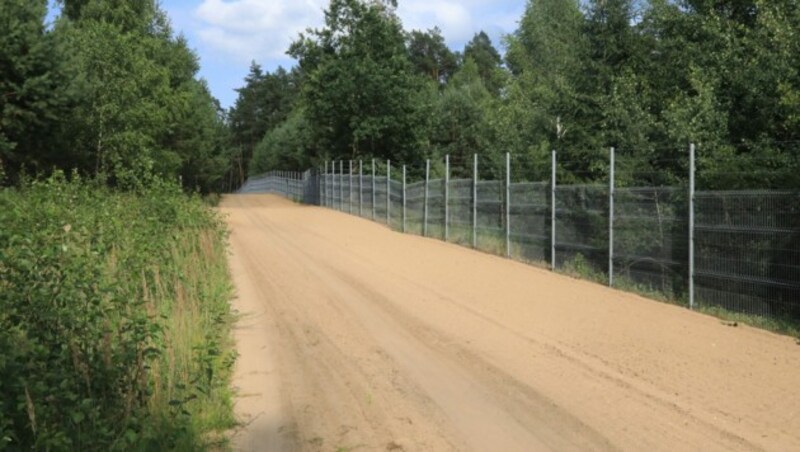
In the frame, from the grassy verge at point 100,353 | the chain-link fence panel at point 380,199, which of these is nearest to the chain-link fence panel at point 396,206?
the chain-link fence panel at point 380,199

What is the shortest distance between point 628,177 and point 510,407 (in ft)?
41.5

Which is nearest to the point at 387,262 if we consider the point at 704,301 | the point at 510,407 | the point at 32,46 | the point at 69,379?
the point at 704,301

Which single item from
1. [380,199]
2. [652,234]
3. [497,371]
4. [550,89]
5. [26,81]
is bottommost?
[497,371]

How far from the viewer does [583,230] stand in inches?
577

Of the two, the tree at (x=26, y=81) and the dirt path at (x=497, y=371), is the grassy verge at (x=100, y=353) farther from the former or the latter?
the tree at (x=26, y=81)

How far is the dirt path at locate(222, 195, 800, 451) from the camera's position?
18.8 feet

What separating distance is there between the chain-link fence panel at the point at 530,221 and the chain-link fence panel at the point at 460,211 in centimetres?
280

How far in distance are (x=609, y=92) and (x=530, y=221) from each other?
980 centimetres

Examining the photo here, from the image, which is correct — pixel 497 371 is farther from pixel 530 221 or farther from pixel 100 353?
pixel 530 221

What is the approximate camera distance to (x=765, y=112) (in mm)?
18578

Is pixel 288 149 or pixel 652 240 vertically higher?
pixel 288 149

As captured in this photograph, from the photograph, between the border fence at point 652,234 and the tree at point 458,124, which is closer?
the border fence at point 652,234

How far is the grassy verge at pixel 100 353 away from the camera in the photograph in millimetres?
4488

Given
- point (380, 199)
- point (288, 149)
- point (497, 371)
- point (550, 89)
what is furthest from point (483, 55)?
point (497, 371)
